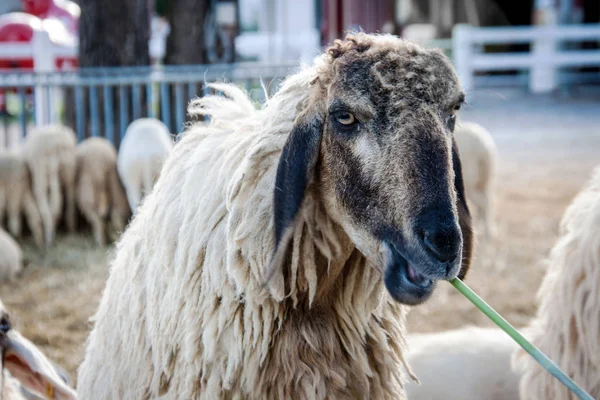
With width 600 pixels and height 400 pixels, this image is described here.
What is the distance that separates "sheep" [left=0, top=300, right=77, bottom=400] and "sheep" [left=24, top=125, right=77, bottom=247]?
5.57 metres

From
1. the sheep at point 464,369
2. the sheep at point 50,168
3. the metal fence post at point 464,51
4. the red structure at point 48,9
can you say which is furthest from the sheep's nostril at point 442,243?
the red structure at point 48,9

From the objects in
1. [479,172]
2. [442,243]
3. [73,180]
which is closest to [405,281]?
[442,243]

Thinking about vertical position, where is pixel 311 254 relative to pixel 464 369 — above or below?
above

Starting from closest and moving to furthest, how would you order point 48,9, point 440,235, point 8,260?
point 440,235 < point 8,260 < point 48,9

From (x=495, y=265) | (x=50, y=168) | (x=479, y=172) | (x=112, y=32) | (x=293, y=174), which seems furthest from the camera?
(x=112, y=32)

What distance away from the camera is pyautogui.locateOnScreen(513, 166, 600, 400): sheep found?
2883mm

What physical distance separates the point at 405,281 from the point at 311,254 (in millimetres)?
416

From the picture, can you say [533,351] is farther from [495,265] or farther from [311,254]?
[495,265]

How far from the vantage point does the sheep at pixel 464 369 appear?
11.9ft

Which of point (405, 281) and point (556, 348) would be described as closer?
Answer: point (405, 281)

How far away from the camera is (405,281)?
2.07 meters

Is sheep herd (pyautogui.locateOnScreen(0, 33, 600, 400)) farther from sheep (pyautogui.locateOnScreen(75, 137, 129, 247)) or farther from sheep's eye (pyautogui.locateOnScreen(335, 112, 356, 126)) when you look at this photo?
sheep (pyautogui.locateOnScreen(75, 137, 129, 247))

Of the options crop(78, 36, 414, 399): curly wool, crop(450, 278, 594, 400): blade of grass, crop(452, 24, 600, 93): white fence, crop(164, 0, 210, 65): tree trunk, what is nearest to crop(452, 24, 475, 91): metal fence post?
crop(452, 24, 600, 93): white fence

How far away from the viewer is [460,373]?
3705mm
